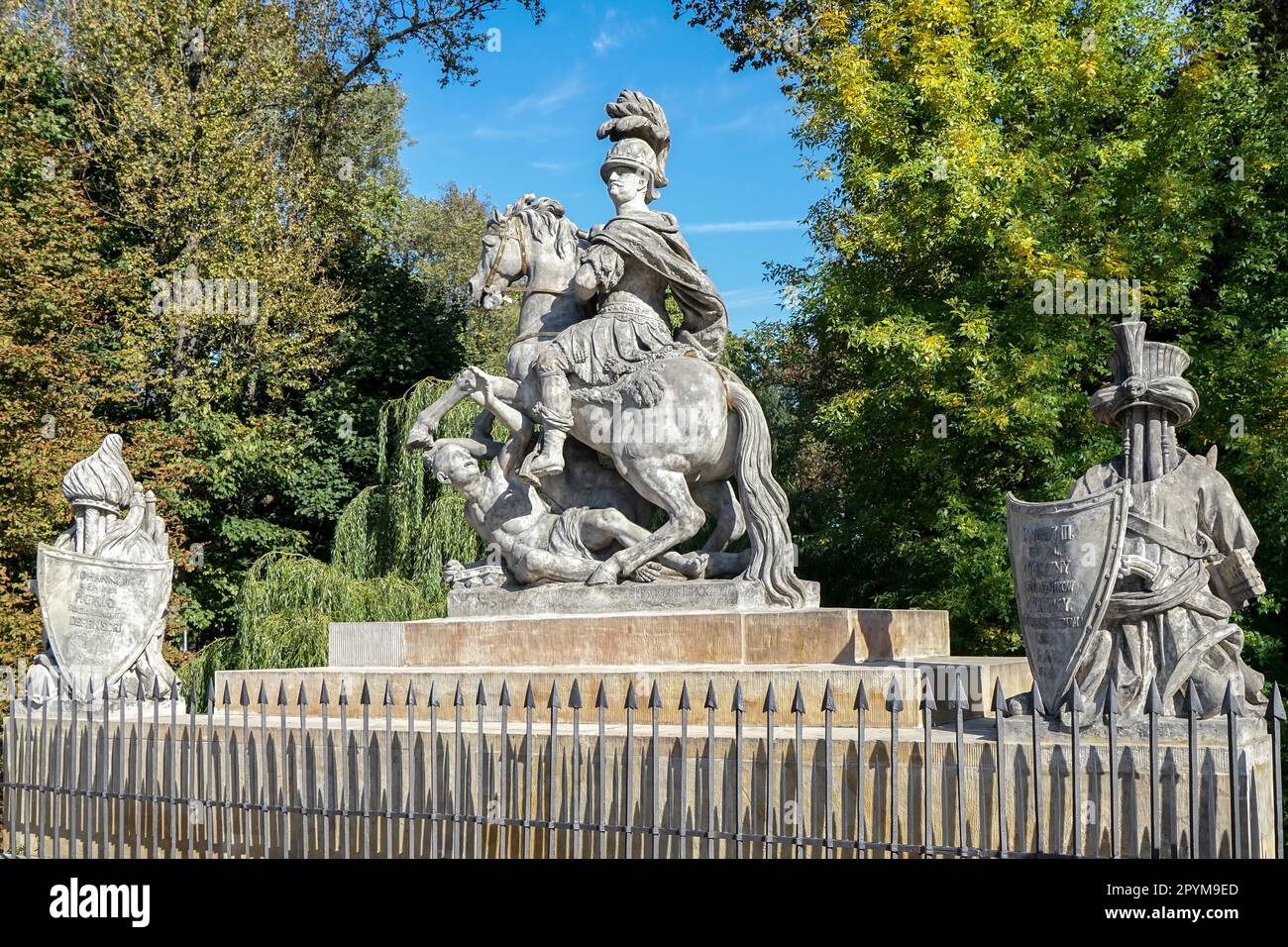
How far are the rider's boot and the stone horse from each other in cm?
12

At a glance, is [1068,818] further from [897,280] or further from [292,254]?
[292,254]

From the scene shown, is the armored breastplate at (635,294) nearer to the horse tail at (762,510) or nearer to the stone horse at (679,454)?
the stone horse at (679,454)

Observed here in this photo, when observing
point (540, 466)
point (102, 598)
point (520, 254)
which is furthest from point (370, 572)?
point (540, 466)

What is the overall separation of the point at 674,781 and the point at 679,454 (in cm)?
315

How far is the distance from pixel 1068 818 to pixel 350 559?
14817mm

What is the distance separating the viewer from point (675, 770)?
6.38 m

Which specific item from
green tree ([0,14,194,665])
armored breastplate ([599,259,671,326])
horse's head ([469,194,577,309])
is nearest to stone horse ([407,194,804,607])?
armored breastplate ([599,259,671,326])

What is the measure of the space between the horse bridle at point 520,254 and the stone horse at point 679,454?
57cm

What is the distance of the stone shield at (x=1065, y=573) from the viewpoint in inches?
241

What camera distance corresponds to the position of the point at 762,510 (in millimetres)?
8930

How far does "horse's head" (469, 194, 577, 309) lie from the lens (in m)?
10.2

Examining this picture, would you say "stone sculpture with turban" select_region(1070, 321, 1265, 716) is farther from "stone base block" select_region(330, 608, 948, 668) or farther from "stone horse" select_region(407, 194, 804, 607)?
"stone horse" select_region(407, 194, 804, 607)

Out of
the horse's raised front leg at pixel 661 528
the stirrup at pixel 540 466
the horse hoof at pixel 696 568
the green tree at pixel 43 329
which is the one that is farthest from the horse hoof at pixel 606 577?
the green tree at pixel 43 329
